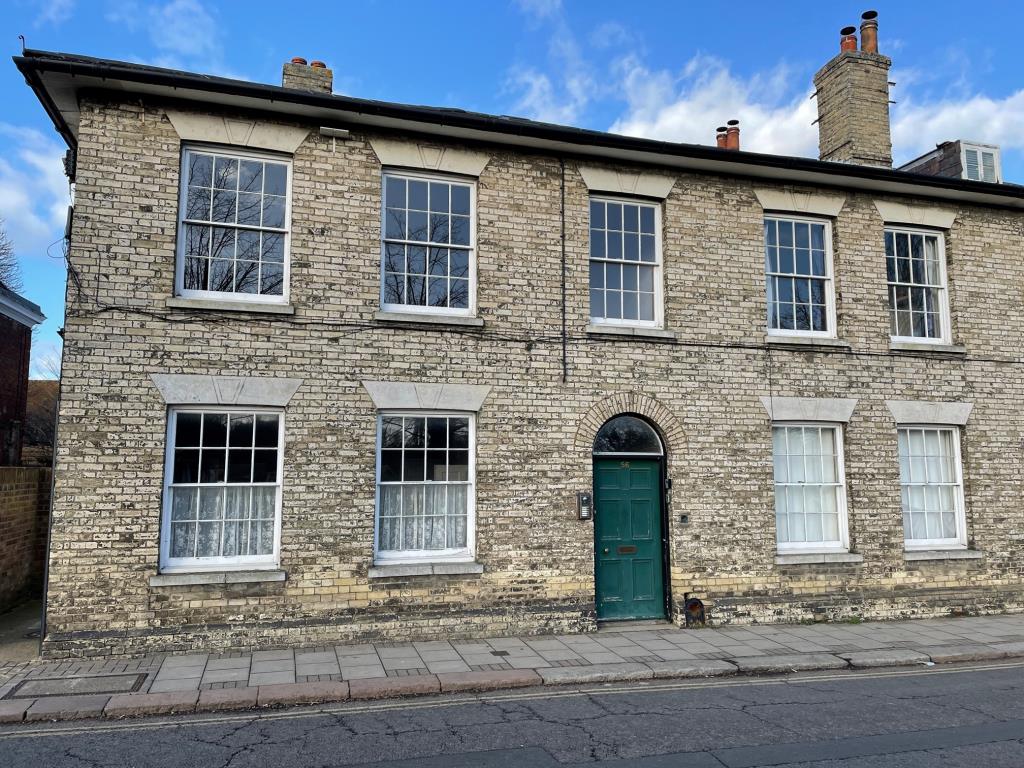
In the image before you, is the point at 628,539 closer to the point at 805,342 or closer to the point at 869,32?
the point at 805,342

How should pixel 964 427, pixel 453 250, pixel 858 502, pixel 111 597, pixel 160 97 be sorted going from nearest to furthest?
pixel 111 597 < pixel 160 97 < pixel 453 250 < pixel 858 502 < pixel 964 427

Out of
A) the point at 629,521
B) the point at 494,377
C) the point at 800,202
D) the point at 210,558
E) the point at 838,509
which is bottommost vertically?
the point at 210,558

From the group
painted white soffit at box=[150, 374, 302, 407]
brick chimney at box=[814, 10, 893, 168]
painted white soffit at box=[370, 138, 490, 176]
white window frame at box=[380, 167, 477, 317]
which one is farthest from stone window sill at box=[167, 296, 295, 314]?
brick chimney at box=[814, 10, 893, 168]

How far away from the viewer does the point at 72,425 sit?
8.15 m

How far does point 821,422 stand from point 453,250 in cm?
603

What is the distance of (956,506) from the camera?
1155 cm

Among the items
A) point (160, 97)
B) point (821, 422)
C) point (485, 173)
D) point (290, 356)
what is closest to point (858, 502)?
point (821, 422)

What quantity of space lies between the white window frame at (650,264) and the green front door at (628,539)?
195 centimetres

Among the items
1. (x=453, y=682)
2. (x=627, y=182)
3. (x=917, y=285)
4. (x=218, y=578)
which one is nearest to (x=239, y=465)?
(x=218, y=578)

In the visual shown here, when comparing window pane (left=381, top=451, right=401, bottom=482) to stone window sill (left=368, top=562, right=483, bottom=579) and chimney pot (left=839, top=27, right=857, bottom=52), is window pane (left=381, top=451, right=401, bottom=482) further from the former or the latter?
chimney pot (left=839, top=27, right=857, bottom=52)

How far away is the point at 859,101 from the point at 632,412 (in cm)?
751

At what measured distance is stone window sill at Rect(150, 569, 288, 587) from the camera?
26.8ft

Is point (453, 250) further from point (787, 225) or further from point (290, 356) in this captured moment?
point (787, 225)

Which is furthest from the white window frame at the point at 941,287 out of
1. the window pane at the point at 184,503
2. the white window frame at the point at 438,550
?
the window pane at the point at 184,503
